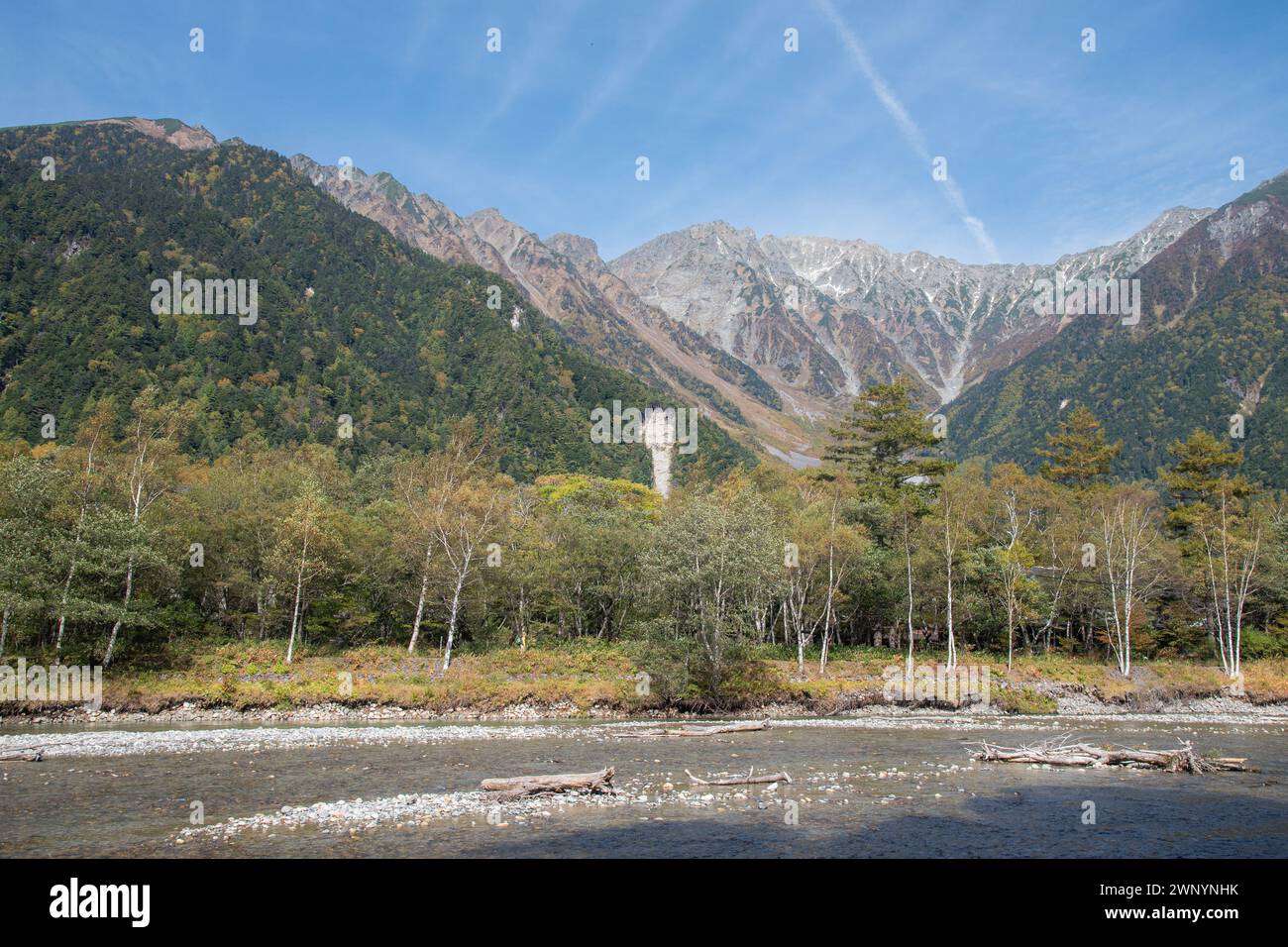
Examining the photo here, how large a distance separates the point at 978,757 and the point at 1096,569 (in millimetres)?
39431

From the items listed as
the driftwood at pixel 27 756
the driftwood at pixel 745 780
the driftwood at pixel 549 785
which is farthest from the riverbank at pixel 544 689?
the driftwood at pixel 549 785

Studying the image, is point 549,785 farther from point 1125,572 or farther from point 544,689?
point 1125,572

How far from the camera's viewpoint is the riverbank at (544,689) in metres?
41.2

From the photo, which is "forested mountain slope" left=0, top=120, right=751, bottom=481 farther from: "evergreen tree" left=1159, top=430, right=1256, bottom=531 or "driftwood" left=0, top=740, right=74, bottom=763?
"evergreen tree" left=1159, top=430, right=1256, bottom=531

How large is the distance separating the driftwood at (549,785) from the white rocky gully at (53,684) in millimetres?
29820

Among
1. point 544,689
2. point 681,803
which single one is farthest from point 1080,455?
point 681,803

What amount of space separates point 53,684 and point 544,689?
26619mm

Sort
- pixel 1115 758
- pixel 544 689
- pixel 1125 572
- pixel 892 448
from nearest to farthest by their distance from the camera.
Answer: pixel 1115 758 → pixel 544 689 → pixel 1125 572 → pixel 892 448

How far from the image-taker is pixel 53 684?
4038 cm

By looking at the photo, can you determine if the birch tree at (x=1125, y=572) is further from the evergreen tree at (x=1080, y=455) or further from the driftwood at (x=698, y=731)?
the driftwood at (x=698, y=731)

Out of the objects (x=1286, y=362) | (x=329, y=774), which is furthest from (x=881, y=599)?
(x=1286, y=362)

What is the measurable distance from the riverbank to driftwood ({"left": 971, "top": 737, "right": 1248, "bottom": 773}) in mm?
16663

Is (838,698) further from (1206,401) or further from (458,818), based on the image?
(1206,401)
